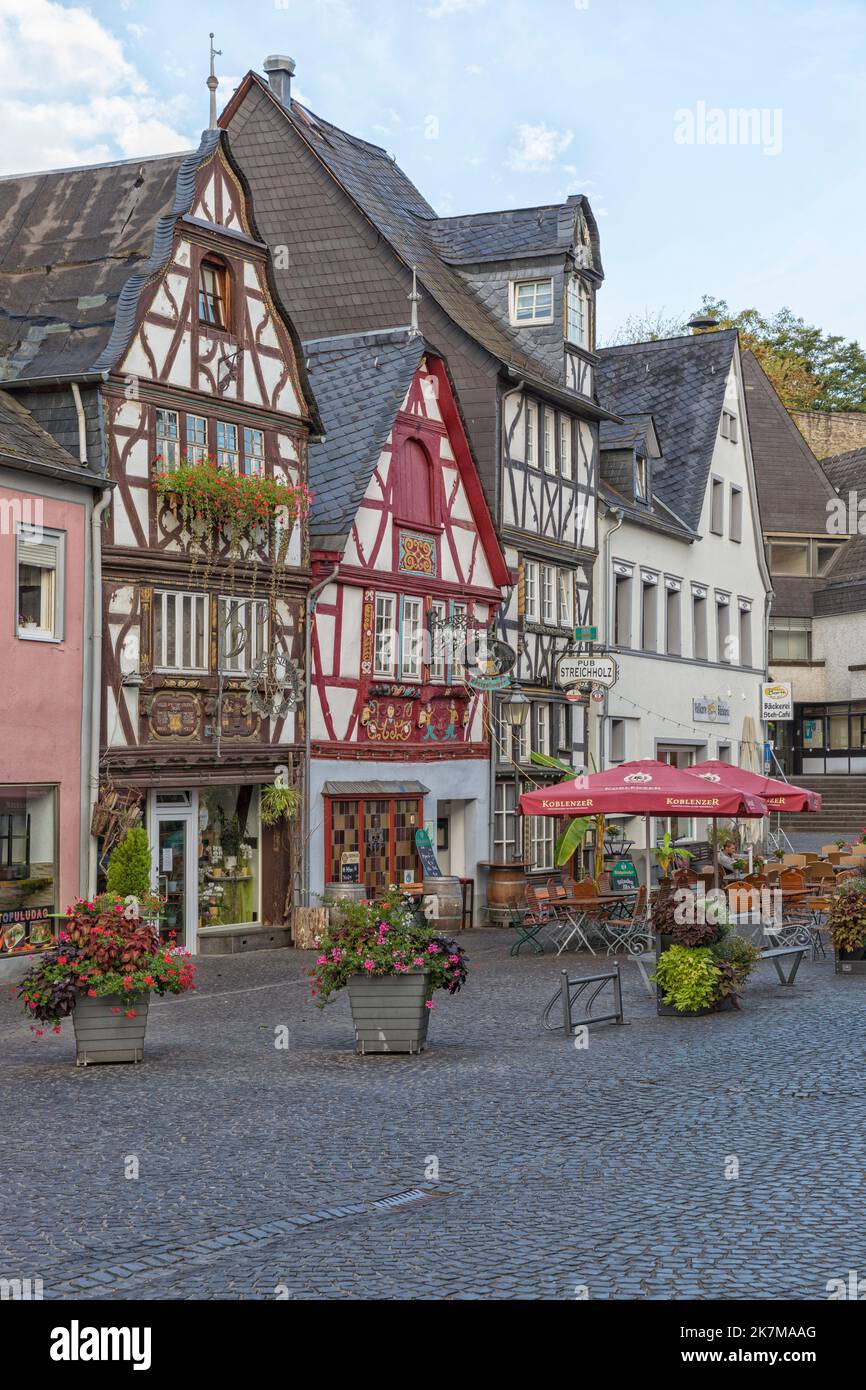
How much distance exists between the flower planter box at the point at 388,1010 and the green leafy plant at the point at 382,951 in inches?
4.2

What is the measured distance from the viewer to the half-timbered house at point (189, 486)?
22156 millimetres

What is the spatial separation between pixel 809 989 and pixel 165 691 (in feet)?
28.4

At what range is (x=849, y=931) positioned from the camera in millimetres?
21297

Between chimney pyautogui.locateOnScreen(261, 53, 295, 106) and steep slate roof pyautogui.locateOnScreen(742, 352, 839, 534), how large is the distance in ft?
89.8

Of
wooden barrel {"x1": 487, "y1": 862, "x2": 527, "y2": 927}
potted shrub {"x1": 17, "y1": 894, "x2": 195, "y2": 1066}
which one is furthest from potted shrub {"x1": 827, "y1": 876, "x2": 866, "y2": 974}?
potted shrub {"x1": 17, "y1": 894, "x2": 195, "y2": 1066}

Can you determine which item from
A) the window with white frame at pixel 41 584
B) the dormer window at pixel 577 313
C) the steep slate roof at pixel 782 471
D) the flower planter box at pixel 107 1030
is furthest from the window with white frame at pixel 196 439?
the steep slate roof at pixel 782 471

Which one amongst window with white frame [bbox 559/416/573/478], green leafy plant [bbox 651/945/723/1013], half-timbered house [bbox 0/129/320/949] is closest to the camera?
green leafy plant [bbox 651/945/723/1013]

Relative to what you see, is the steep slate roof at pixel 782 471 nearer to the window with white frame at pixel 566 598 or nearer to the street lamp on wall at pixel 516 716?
the window with white frame at pixel 566 598

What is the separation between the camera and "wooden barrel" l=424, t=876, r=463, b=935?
90.4 feet

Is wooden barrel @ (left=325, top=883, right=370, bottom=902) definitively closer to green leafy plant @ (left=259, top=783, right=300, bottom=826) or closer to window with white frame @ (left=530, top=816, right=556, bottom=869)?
green leafy plant @ (left=259, top=783, right=300, bottom=826)

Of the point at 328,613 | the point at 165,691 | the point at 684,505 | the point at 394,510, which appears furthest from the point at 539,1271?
the point at 684,505

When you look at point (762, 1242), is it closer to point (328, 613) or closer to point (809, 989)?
point (809, 989)

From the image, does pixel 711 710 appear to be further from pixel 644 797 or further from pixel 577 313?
pixel 644 797

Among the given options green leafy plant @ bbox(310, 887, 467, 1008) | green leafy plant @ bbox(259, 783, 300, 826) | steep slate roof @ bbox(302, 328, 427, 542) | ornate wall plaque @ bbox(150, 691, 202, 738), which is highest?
steep slate roof @ bbox(302, 328, 427, 542)
